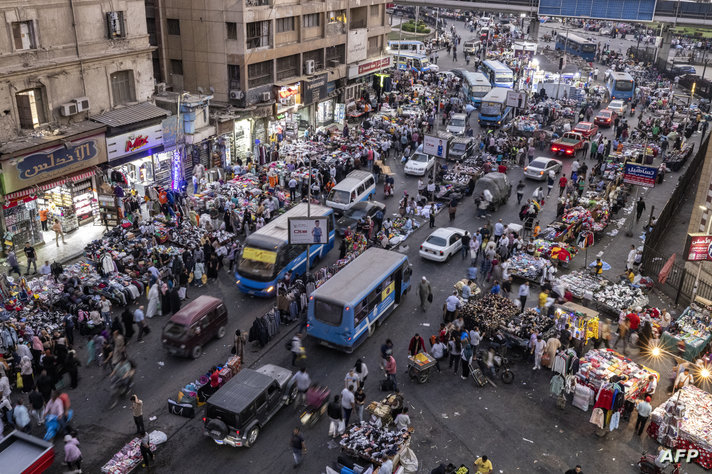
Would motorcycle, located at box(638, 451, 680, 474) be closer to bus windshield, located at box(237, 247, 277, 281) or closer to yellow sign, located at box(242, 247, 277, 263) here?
bus windshield, located at box(237, 247, 277, 281)

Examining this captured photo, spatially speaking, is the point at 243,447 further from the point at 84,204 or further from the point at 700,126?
the point at 700,126

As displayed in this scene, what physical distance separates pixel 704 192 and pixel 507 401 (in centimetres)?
1420

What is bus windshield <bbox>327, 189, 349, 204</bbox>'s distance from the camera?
33719 mm

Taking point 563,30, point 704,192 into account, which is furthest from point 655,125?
point 563,30

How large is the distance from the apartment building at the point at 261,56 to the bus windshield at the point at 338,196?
1028cm

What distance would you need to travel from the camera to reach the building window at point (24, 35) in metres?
26.3

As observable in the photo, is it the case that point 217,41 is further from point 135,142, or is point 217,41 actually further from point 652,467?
point 652,467

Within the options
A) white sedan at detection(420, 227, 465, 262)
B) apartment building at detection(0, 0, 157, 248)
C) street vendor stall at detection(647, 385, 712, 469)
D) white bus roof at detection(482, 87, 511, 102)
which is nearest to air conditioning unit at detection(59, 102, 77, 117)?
apartment building at detection(0, 0, 157, 248)

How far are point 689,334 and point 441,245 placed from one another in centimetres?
1101

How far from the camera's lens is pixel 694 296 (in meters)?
25.6

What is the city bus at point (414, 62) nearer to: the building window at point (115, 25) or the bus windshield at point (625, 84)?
the bus windshield at point (625, 84)

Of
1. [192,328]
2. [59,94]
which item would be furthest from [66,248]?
[192,328]

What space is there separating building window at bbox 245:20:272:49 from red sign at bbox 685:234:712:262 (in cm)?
2781

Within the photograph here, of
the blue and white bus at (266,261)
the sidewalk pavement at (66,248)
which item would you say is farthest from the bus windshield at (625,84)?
the sidewalk pavement at (66,248)
